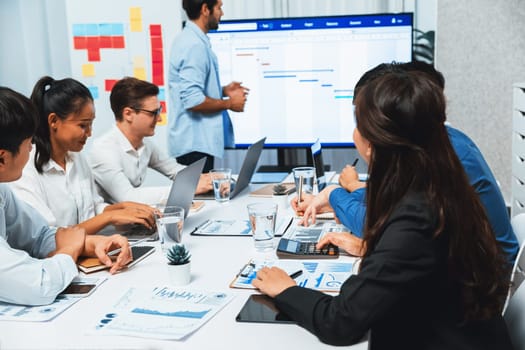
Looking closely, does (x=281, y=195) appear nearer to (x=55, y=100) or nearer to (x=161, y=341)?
(x=55, y=100)

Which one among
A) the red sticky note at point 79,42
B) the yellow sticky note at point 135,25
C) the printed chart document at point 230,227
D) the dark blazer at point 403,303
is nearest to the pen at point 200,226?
the printed chart document at point 230,227

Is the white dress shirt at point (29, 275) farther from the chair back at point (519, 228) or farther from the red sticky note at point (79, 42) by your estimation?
the red sticky note at point (79, 42)

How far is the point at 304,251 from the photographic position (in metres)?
1.45

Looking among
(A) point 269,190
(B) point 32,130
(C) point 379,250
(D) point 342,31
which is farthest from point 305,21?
(C) point 379,250

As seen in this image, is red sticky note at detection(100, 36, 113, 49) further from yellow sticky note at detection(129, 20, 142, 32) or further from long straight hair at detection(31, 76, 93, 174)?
long straight hair at detection(31, 76, 93, 174)

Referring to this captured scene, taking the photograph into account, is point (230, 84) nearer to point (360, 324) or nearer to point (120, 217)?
point (120, 217)

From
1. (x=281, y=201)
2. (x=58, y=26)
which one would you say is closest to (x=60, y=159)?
(x=281, y=201)

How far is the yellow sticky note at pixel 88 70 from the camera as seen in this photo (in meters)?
3.91

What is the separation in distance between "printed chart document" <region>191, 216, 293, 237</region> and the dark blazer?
610 mm

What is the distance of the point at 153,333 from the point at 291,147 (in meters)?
2.60

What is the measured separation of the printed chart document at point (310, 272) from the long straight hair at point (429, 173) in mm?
198

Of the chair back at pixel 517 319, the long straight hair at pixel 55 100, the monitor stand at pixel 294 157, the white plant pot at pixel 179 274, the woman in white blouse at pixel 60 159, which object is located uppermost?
the long straight hair at pixel 55 100

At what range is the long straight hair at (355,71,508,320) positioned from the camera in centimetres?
102

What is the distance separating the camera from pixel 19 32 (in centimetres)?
412
